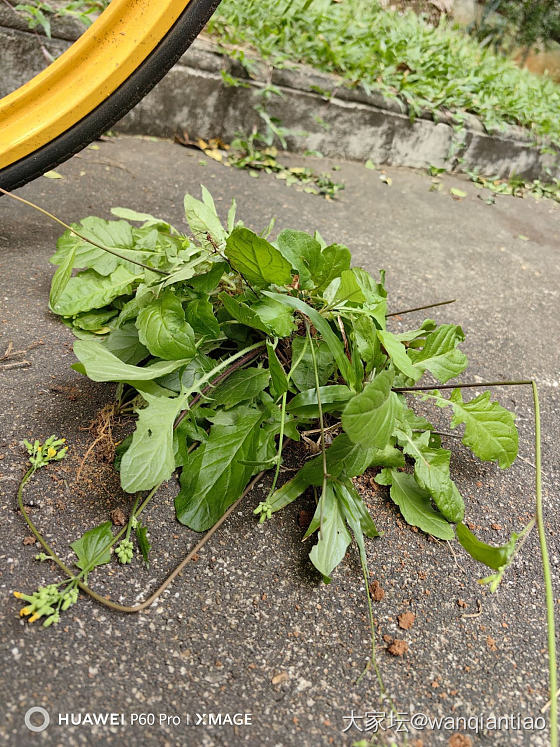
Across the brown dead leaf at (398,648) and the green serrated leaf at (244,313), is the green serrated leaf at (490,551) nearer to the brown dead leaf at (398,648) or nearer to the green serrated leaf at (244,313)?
the brown dead leaf at (398,648)

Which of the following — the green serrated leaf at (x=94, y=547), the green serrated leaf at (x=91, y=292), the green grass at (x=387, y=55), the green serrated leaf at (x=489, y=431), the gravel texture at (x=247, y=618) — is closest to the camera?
the gravel texture at (x=247, y=618)

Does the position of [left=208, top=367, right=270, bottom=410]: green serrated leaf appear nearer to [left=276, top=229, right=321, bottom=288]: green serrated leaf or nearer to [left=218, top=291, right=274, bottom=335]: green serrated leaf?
[left=218, top=291, right=274, bottom=335]: green serrated leaf

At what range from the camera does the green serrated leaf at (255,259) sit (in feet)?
2.98

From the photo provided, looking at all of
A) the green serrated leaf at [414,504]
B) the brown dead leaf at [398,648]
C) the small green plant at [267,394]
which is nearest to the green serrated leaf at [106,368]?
the small green plant at [267,394]

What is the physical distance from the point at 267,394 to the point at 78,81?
831mm

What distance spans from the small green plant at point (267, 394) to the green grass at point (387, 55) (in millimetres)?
1750

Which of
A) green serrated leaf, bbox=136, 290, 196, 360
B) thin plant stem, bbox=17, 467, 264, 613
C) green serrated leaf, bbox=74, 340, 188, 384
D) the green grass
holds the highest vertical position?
the green grass

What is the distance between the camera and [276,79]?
2.41m

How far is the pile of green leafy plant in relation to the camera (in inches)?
34.6

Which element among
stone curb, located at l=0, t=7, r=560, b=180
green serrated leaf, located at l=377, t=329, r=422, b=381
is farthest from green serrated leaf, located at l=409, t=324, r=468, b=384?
stone curb, located at l=0, t=7, r=560, b=180

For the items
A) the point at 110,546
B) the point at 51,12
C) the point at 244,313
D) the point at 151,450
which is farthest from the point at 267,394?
the point at 51,12

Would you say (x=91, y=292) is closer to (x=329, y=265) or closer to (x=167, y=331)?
(x=167, y=331)

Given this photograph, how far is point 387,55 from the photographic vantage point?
2941 millimetres

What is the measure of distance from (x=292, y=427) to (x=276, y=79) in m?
1.95
